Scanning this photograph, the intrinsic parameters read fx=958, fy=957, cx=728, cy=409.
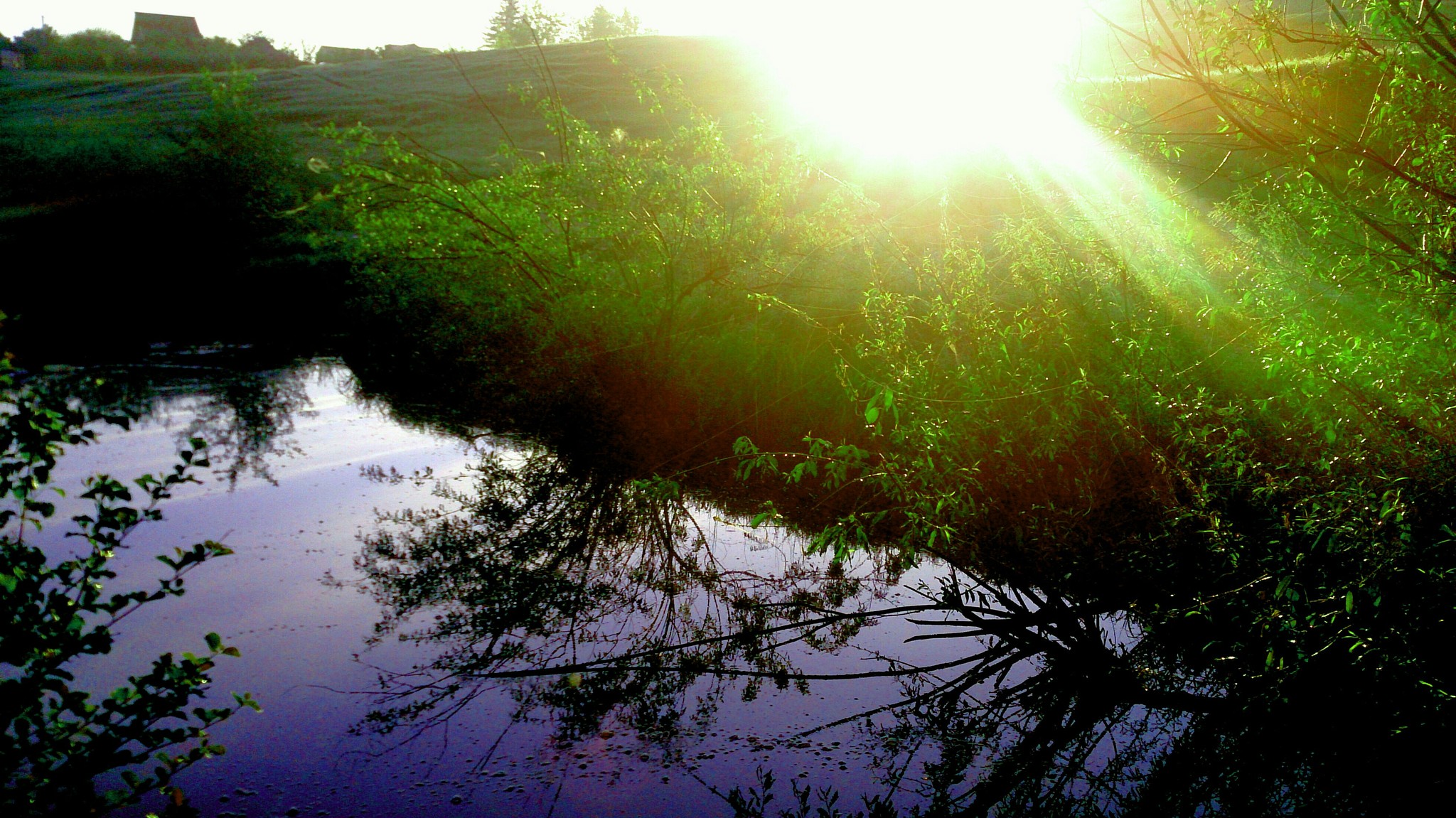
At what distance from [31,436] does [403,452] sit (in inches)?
299

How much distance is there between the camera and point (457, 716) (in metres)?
4.94

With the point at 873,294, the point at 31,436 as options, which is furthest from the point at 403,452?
the point at 31,436

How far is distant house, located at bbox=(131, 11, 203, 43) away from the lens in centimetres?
6141

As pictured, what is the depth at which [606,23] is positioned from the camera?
294ft

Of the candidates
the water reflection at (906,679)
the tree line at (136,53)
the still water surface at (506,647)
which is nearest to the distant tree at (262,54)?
the tree line at (136,53)

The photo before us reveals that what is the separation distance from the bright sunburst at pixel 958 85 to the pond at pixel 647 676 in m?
2.97

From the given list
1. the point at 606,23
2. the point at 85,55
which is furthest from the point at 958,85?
the point at 606,23

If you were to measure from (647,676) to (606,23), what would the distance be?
9286 centimetres

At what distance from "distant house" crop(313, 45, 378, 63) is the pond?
57.1 m

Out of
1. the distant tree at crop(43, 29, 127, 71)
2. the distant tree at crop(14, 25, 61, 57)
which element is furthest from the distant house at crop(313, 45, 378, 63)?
the distant tree at crop(14, 25, 61, 57)

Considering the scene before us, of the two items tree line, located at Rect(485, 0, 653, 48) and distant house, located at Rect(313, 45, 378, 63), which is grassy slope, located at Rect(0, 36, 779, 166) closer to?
distant house, located at Rect(313, 45, 378, 63)

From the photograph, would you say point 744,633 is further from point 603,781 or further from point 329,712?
point 329,712

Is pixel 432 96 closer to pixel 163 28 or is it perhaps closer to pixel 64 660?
pixel 163 28

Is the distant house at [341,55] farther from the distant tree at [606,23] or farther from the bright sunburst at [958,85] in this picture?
the bright sunburst at [958,85]
